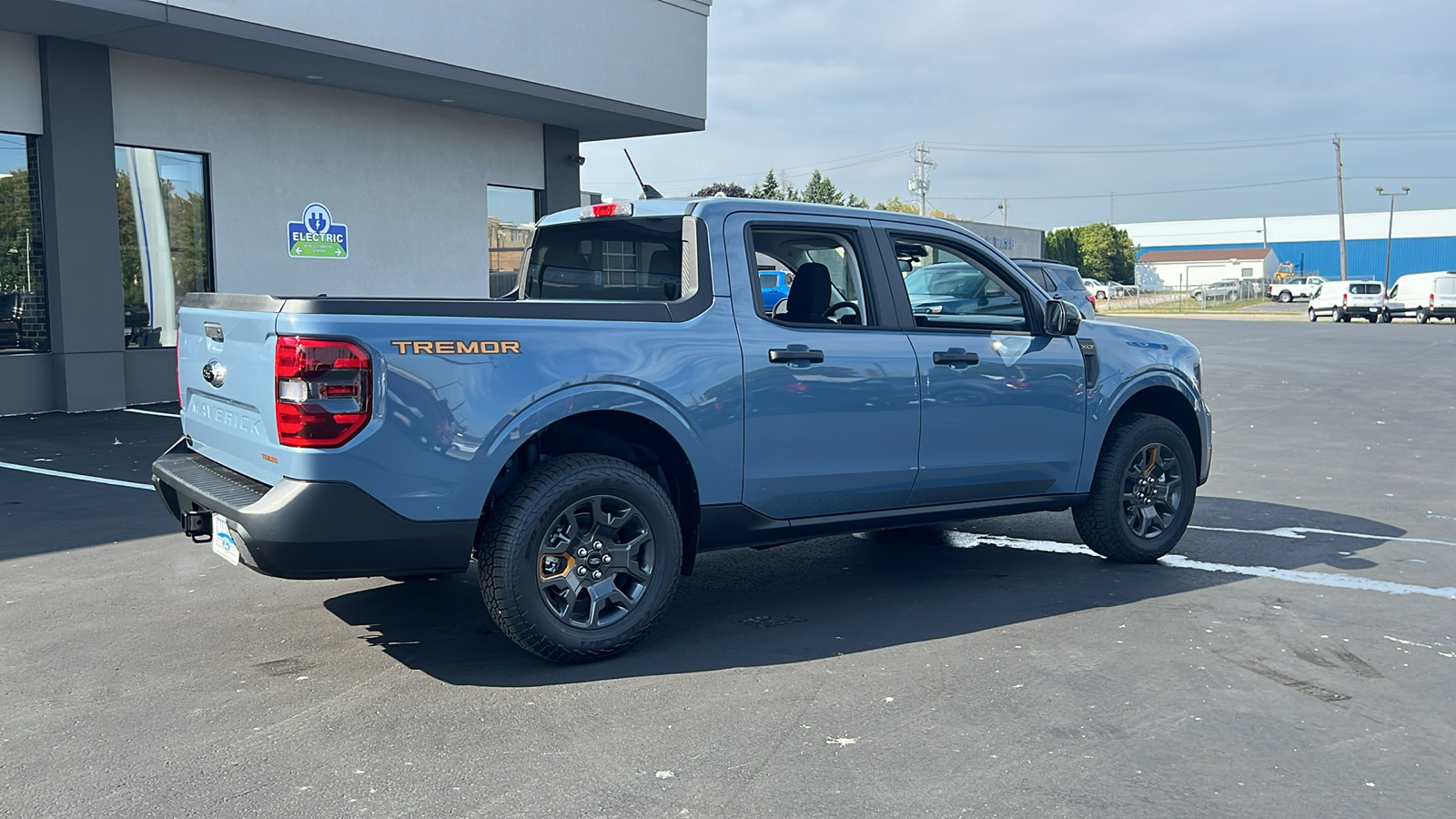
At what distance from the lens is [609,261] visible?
598cm

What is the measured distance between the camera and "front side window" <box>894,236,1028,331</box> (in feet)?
20.6

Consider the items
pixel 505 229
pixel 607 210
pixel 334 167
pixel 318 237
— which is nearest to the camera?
pixel 607 210

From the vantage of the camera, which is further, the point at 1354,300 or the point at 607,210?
the point at 1354,300

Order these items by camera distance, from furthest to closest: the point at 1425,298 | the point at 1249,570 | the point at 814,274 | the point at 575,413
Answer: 1. the point at 1425,298
2. the point at 1249,570
3. the point at 814,274
4. the point at 575,413

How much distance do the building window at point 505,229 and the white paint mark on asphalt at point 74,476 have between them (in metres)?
9.31

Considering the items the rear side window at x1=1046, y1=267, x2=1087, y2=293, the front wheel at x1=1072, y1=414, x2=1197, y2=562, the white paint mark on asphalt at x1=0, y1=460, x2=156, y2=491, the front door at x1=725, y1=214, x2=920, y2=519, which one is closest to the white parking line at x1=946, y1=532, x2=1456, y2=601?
the front wheel at x1=1072, y1=414, x2=1197, y2=562

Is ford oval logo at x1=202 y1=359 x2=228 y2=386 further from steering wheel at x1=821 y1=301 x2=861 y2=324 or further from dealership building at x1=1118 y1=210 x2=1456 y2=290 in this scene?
dealership building at x1=1118 y1=210 x2=1456 y2=290

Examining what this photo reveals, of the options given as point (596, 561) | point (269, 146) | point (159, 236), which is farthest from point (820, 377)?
point (269, 146)

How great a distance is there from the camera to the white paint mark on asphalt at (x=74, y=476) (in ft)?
29.5

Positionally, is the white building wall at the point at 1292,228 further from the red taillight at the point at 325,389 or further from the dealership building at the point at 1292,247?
the red taillight at the point at 325,389

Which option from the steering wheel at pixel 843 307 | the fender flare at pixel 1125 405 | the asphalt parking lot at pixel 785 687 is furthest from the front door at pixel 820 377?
the fender flare at pixel 1125 405

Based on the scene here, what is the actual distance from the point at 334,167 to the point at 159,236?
8.35 ft

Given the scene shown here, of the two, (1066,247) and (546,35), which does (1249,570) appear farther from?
(1066,247)

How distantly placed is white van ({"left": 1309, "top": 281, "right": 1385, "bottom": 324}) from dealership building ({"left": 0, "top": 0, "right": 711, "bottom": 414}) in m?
39.4
